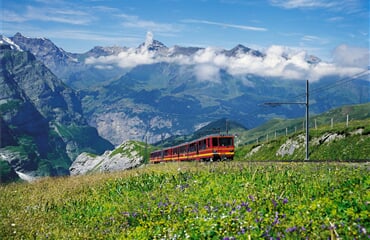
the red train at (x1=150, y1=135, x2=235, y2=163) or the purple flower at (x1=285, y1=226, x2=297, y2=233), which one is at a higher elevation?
the purple flower at (x1=285, y1=226, x2=297, y2=233)

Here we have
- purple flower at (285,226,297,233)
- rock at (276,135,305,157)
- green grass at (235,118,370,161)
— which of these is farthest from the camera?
rock at (276,135,305,157)

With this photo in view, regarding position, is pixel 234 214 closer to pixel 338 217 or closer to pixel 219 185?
pixel 338 217

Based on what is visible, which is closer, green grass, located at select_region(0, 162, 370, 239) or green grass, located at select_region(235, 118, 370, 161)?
green grass, located at select_region(0, 162, 370, 239)

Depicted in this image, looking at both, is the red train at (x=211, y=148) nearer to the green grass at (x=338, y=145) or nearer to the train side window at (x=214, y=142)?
the train side window at (x=214, y=142)

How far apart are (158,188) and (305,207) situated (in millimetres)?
7406

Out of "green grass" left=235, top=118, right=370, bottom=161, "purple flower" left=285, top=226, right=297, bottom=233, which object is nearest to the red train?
"green grass" left=235, top=118, right=370, bottom=161

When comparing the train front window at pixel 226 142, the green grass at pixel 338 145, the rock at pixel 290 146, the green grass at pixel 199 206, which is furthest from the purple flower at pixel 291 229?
the rock at pixel 290 146

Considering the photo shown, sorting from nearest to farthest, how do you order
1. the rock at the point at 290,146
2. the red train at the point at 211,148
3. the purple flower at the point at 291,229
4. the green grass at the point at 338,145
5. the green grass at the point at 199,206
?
1. the purple flower at the point at 291,229
2. the green grass at the point at 199,206
3. the green grass at the point at 338,145
4. the red train at the point at 211,148
5. the rock at the point at 290,146

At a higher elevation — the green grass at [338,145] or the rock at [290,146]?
the green grass at [338,145]

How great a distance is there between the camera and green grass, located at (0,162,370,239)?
324 inches

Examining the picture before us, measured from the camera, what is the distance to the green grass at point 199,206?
8.24 meters

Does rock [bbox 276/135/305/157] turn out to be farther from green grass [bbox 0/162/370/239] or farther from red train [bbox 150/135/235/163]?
green grass [bbox 0/162/370/239]

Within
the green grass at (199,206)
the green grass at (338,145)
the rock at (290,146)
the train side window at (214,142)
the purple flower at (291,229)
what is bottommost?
the rock at (290,146)

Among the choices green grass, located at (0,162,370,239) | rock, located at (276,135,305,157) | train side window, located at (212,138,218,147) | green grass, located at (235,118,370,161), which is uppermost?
green grass, located at (0,162,370,239)
